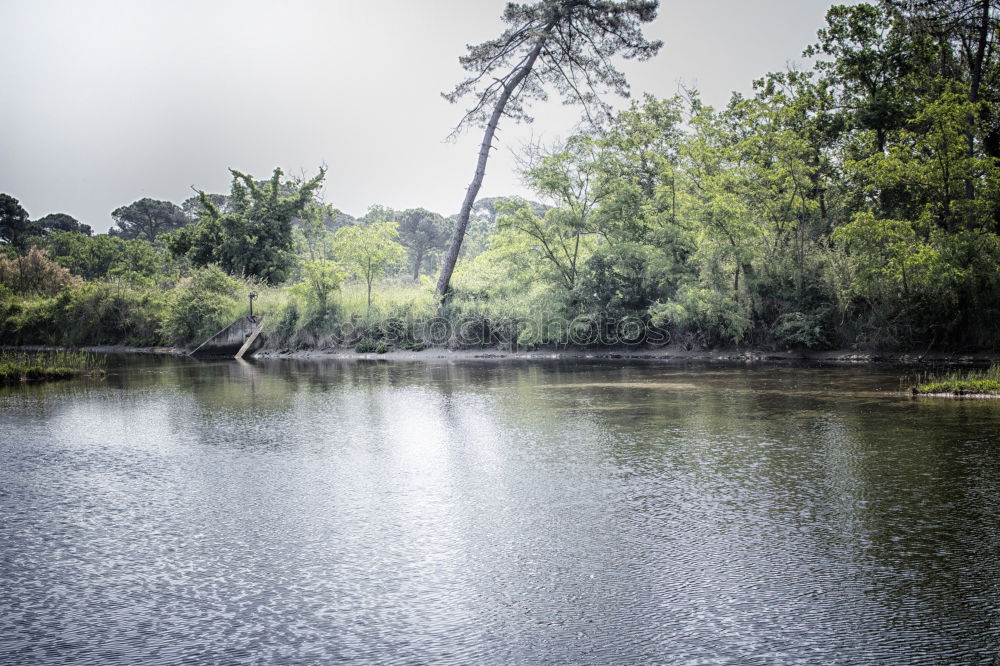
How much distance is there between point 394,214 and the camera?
266 ft

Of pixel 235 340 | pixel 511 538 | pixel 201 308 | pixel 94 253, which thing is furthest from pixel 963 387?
pixel 94 253

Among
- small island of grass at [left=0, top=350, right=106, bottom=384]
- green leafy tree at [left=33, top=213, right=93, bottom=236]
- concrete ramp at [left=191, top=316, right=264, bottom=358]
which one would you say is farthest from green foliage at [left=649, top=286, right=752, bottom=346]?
green leafy tree at [left=33, top=213, right=93, bottom=236]

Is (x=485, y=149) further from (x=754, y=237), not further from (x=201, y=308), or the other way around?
(x=201, y=308)

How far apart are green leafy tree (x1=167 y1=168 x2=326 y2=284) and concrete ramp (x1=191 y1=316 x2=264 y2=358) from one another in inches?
277

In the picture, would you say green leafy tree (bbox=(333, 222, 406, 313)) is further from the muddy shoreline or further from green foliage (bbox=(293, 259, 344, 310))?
the muddy shoreline

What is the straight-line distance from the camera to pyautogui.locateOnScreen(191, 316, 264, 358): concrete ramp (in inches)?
1259

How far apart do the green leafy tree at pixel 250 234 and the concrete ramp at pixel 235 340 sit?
7.04 meters

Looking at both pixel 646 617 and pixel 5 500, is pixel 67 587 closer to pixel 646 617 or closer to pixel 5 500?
pixel 5 500

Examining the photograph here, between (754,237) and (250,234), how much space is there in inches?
1073

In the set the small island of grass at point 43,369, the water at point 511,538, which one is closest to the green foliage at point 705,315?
the water at point 511,538

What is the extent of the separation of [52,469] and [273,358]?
21.5 meters

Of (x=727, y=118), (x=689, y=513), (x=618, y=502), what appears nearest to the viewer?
(x=689, y=513)

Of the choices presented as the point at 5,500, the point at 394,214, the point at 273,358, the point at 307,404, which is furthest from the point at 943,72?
the point at 394,214

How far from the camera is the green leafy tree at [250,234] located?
131 feet
